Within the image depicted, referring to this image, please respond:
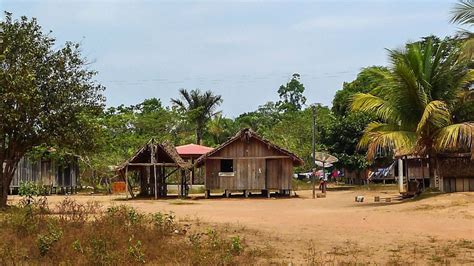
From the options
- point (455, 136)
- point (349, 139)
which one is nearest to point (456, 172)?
point (455, 136)

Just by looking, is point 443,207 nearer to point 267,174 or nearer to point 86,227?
point 86,227

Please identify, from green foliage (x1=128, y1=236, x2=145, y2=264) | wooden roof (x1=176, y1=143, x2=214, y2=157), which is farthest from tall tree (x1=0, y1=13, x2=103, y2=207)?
wooden roof (x1=176, y1=143, x2=214, y2=157)

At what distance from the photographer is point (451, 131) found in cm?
2300

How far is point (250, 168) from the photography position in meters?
33.7

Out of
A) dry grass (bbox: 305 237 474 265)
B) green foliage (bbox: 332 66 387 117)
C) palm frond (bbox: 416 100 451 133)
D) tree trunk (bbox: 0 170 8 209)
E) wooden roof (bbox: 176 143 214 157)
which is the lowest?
dry grass (bbox: 305 237 474 265)

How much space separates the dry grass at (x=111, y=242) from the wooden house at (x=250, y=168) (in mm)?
18324

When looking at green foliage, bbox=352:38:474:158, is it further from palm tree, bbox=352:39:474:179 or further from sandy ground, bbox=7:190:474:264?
sandy ground, bbox=7:190:474:264

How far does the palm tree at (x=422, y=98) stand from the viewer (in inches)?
938

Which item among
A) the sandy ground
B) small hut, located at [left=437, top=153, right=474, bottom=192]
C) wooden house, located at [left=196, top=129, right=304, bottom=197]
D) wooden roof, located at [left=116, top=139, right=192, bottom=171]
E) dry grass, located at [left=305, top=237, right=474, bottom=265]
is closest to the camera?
dry grass, located at [left=305, top=237, right=474, bottom=265]

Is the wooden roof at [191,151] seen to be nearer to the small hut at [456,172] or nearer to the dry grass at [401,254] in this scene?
the small hut at [456,172]

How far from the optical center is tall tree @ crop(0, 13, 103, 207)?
19.5 metres

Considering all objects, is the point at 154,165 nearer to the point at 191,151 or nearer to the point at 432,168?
the point at 191,151

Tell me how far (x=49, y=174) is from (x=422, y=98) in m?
27.2

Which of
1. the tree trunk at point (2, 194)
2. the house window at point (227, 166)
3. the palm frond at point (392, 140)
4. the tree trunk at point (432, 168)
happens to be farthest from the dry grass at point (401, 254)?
the house window at point (227, 166)
